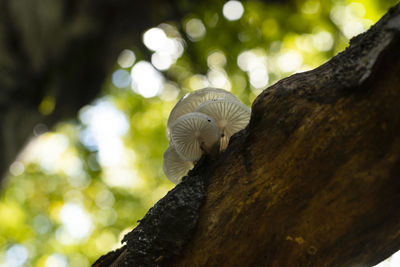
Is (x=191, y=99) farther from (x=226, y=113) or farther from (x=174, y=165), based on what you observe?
(x=174, y=165)

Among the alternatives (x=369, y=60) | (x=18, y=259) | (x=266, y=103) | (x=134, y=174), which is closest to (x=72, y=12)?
(x=266, y=103)

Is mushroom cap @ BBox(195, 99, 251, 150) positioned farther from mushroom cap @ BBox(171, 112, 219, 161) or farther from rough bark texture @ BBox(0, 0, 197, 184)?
rough bark texture @ BBox(0, 0, 197, 184)

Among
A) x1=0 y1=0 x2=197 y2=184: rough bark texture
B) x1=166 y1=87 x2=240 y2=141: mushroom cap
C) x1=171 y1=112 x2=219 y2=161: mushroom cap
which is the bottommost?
x1=171 y1=112 x2=219 y2=161: mushroom cap

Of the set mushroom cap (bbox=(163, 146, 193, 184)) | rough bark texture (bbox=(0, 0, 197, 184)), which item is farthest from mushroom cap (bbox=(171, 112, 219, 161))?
rough bark texture (bbox=(0, 0, 197, 184))

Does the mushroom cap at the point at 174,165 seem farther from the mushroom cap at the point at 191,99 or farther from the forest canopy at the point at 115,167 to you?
the forest canopy at the point at 115,167

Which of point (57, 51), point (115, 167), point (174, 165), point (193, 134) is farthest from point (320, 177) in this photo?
point (115, 167)

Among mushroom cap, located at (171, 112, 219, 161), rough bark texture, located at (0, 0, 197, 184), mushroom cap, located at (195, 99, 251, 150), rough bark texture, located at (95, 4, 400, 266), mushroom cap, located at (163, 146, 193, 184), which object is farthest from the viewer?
rough bark texture, located at (0, 0, 197, 184)
